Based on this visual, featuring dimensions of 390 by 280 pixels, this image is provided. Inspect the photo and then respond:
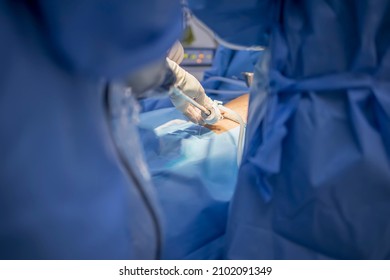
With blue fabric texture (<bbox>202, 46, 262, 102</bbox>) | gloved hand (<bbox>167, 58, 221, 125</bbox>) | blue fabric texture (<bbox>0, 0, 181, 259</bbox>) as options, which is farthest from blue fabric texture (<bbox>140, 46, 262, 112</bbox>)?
blue fabric texture (<bbox>0, 0, 181, 259</bbox>)

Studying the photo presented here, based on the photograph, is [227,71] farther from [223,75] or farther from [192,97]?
[192,97]

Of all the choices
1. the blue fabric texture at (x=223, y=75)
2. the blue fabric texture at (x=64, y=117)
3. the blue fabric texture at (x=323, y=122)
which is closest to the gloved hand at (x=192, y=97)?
the blue fabric texture at (x=223, y=75)

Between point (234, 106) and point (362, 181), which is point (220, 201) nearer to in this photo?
point (362, 181)

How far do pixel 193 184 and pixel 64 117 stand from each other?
1.51 feet

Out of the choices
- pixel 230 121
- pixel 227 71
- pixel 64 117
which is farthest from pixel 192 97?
pixel 64 117

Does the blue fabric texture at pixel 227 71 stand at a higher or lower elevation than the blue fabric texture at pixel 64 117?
lower

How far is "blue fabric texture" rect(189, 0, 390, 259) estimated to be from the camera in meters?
0.41

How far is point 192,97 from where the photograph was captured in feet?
2.82

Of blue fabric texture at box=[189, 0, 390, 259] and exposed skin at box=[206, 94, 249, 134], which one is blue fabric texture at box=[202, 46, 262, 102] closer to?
exposed skin at box=[206, 94, 249, 134]

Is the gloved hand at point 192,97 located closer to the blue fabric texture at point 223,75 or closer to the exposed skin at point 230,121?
the exposed skin at point 230,121

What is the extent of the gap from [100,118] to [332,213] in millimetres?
354

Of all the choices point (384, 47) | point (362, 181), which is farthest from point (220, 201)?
point (384, 47)

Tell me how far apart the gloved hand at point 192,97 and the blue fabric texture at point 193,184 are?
5 centimetres

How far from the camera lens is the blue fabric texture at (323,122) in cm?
41
